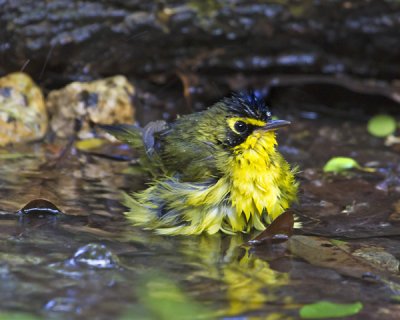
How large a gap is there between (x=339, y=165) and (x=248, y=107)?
4.65ft

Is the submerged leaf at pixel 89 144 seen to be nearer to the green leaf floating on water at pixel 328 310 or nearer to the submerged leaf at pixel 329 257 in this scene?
the submerged leaf at pixel 329 257

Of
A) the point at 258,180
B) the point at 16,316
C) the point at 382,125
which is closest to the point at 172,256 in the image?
the point at 258,180

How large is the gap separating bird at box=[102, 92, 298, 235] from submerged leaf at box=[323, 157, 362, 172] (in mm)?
915

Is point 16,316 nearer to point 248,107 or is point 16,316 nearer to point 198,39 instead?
point 248,107

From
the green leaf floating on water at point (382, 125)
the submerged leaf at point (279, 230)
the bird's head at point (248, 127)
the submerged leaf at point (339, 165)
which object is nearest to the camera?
the submerged leaf at point (279, 230)

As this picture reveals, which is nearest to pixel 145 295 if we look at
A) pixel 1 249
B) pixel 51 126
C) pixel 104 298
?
pixel 104 298

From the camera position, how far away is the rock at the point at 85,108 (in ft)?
20.9

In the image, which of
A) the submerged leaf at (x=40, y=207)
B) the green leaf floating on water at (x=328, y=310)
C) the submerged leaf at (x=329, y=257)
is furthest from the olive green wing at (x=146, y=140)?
the green leaf floating on water at (x=328, y=310)

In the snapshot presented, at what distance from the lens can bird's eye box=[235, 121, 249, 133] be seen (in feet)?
14.9

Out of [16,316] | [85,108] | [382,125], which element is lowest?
[382,125]

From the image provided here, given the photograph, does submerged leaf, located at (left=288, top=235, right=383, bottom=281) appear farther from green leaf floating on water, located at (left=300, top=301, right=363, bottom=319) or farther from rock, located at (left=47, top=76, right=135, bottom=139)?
rock, located at (left=47, top=76, right=135, bottom=139)

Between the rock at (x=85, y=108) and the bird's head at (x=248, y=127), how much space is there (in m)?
2.05

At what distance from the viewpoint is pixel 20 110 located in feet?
20.3

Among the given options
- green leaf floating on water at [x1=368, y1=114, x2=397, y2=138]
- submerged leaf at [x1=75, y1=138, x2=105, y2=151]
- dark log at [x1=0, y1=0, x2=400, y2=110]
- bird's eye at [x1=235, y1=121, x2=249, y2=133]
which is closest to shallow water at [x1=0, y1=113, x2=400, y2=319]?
submerged leaf at [x1=75, y1=138, x2=105, y2=151]
